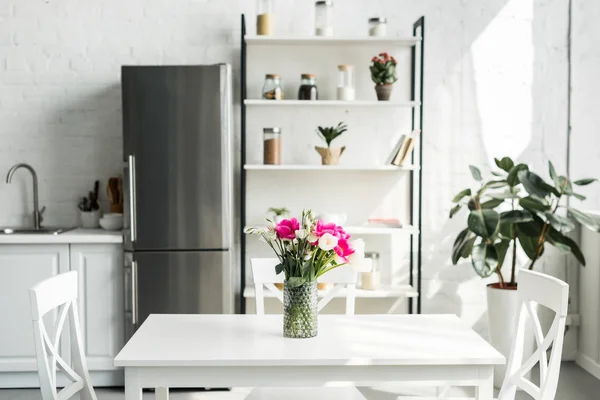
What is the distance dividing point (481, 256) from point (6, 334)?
259cm

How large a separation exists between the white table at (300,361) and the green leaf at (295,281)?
179 millimetres

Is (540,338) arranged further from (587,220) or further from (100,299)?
(100,299)

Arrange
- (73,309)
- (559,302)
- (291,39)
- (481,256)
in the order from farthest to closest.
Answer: (291,39), (481,256), (73,309), (559,302)

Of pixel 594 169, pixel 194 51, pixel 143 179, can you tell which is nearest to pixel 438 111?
pixel 594 169

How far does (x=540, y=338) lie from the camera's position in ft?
7.66

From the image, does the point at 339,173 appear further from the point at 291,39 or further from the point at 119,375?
the point at 119,375

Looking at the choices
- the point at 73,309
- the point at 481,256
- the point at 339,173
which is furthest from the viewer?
the point at 339,173

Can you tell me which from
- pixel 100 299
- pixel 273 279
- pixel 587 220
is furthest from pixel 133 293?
pixel 587 220

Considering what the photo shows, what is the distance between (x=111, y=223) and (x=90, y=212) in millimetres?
213

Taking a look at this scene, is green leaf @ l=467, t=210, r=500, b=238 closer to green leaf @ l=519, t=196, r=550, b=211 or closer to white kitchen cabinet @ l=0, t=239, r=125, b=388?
green leaf @ l=519, t=196, r=550, b=211

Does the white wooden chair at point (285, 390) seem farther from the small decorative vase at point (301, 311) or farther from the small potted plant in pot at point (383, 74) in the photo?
the small potted plant in pot at point (383, 74)

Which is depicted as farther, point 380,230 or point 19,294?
point 380,230

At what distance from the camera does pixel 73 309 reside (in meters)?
2.51

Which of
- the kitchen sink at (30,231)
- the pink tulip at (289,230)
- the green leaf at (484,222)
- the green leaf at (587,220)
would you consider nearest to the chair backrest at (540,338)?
the pink tulip at (289,230)
